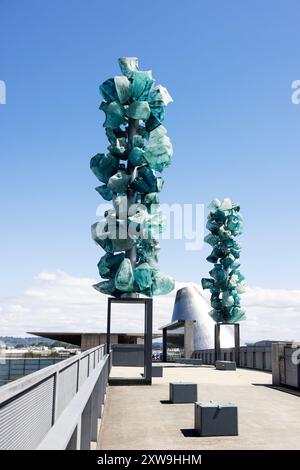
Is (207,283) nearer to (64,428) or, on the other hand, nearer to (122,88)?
(122,88)

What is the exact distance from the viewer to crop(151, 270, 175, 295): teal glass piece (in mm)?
25812

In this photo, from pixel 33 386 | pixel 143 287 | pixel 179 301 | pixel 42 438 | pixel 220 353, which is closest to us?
pixel 33 386

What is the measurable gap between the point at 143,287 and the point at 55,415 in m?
19.9

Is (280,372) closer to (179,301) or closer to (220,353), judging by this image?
(220,353)

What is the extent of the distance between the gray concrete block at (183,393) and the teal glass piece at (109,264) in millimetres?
9485

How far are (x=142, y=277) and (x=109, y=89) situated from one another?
990 centimetres

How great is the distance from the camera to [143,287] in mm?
24953

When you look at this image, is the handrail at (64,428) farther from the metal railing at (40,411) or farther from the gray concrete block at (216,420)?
the gray concrete block at (216,420)

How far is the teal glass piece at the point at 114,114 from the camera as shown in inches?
983

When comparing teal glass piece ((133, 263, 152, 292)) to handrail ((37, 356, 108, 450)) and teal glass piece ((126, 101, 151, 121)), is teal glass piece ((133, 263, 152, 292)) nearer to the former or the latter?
teal glass piece ((126, 101, 151, 121))

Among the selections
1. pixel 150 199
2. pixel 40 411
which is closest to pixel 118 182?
pixel 150 199

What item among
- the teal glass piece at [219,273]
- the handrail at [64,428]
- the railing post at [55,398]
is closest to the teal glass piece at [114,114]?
the handrail at [64,428]
